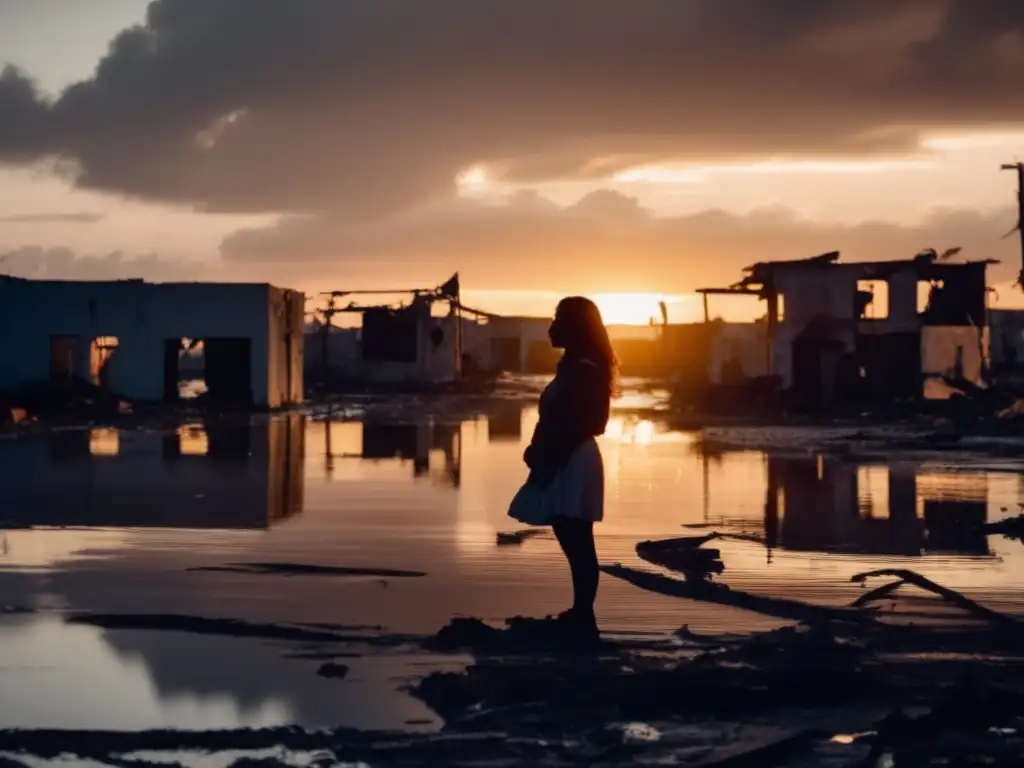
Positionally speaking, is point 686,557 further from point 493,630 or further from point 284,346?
point 284,346

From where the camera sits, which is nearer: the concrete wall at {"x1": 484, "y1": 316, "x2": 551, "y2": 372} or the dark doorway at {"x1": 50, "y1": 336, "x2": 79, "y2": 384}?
the dark doorway at {"x1": 50, "y1": 336, "x2": 79, "y2": 384}

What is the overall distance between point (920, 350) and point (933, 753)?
4566 centimetres

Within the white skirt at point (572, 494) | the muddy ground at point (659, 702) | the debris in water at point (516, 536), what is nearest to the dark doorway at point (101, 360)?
the debris in water at point (516, 536)

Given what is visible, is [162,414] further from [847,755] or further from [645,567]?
[847,755]

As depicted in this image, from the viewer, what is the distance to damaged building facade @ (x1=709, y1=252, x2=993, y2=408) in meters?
50.4

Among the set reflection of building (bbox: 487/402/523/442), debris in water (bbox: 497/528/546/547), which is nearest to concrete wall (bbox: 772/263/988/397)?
reflection of building (bbox: 487/402/523/442)

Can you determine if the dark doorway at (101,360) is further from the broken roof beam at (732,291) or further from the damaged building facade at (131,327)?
the broken roof beam at (732,291)

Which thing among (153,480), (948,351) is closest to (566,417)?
(153,480)

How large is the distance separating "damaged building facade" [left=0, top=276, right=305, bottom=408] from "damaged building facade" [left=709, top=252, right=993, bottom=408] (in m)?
16.5

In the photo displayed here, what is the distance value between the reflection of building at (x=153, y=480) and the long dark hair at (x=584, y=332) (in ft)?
22.2

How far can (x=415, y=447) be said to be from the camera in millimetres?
30859

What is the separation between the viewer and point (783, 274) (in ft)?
168

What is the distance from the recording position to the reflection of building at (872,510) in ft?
47.8

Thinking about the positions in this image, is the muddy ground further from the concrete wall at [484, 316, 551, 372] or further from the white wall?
the concrete wall at [484, 316, 551, 372]
